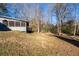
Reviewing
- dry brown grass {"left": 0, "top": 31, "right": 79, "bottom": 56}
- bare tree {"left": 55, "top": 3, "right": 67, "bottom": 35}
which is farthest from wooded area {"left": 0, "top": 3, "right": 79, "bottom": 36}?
dry brown grass {"left": 0, "top": 31, "right": 79, "bottom": 56}

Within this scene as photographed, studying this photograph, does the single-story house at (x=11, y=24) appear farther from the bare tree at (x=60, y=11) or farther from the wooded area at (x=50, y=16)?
the bare tree at (x=60, y=11)

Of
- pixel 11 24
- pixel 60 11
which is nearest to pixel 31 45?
pixel 11 24

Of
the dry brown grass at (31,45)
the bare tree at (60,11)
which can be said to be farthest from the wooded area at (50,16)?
the dry brown grass at (31,45)

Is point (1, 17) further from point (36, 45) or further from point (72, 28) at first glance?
point (72, 28)

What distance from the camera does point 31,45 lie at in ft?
14.6

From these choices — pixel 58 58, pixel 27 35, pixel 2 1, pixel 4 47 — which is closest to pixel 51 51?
pixel 58 58

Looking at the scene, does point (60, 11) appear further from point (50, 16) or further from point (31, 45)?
point (31, 45)

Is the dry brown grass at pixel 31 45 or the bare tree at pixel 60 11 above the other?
the bare tree at pixel 60 11

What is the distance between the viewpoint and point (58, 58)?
4.43 m

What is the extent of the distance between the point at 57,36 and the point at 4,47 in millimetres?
816

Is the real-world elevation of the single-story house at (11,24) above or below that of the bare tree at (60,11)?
below

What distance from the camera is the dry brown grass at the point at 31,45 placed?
14.5 feet

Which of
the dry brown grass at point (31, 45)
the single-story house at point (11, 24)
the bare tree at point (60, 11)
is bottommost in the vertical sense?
the dry brown grass at point (31, 45)

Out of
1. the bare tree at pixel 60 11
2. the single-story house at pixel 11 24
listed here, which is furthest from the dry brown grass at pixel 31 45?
the bare tree at pixel 60 11
